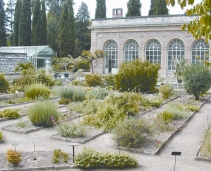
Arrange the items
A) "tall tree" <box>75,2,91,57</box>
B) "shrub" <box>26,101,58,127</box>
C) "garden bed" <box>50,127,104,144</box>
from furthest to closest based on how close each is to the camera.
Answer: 1. "tall tree" <box>75,2,91,57</box>
2. "shrub" <box>26,101,58,127</box>
3. "garden bed" <box>50,127,104,144</box>

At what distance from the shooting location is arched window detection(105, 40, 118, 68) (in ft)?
111

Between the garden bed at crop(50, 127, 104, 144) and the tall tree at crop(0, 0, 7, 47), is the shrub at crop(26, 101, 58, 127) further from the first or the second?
the tall tree at crop(0, 0, 7, 47)

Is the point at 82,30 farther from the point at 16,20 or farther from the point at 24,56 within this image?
the point at 24,56

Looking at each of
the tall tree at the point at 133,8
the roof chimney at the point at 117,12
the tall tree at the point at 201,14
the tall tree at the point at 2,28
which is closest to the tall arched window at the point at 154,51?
the roof chimney at the point at 117,12

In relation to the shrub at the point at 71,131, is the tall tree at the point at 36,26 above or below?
above

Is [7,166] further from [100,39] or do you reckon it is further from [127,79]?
[100,39]

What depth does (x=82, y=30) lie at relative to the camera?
54.6 meters

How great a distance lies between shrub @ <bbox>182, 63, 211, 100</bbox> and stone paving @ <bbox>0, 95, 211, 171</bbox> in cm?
658

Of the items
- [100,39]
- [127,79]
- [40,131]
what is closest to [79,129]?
[40,131]

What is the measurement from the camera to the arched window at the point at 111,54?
33.8 metres

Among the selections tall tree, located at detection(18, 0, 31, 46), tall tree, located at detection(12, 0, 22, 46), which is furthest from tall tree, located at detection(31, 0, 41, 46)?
tall tree, located at detection(12, 0, 22, 46)

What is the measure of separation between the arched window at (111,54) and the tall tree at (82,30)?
15.3m

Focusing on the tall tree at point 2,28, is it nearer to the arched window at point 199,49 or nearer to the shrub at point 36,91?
the arched window at point 199,49

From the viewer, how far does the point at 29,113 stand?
9.78 meters
